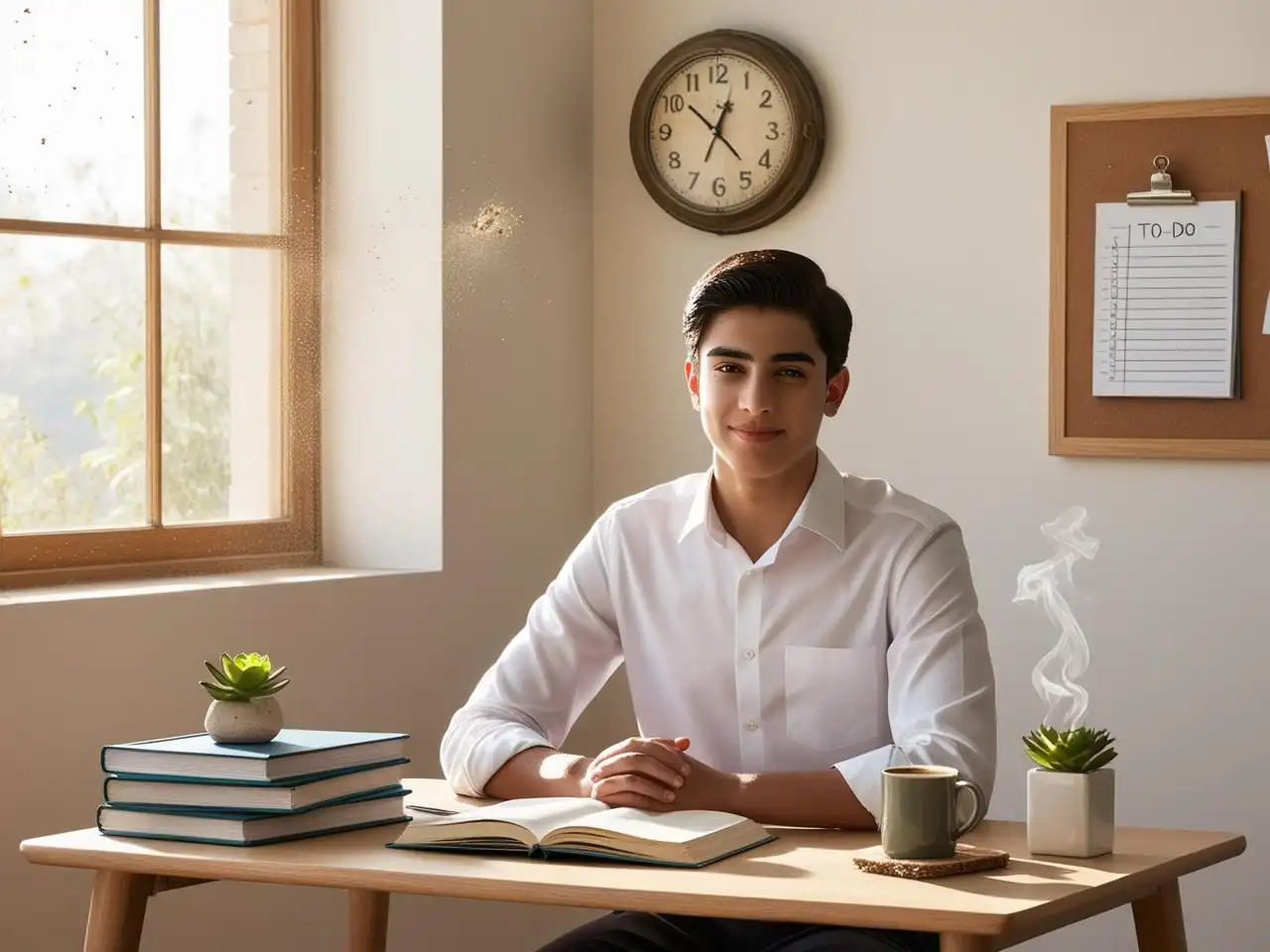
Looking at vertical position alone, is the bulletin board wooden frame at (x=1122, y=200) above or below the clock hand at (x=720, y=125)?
below

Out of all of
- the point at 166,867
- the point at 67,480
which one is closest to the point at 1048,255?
the point at 67,480

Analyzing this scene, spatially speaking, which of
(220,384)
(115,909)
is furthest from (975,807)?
(220,384)

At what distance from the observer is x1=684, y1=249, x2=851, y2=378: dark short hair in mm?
2240

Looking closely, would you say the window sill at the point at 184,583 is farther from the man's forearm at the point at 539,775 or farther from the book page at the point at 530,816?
the book page at the point at 530,816

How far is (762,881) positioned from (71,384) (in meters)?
1.65

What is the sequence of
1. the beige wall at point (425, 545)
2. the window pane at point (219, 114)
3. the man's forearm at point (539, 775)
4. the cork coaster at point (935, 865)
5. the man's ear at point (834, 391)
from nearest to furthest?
1. the cork coaster at point (935, 865)
2. the man's forearm at point (539, 775)
3. the man's ear at point (834, 391)
4. the beige wall at point (425, 545)
5. the window pane at point (219, 114)

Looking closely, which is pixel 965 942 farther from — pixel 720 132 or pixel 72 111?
pixel 720 132

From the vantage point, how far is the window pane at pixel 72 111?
2754 mm

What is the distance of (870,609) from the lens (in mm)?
2236

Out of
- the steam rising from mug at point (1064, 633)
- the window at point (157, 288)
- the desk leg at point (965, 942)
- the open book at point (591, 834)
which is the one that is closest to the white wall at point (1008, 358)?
the steam rising from mug at point (1064, 633)

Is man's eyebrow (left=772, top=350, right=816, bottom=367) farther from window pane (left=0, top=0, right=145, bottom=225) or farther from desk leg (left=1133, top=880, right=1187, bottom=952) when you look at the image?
window pane (left=0, top=0, right=145, bottom=225)

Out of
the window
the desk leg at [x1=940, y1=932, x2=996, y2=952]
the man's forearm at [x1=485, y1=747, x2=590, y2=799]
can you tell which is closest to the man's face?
the man's forearm at [x1=485, y1=747, x2=590, y2=799]

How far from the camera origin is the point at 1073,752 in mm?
1803

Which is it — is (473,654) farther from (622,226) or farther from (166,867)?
(166,867)
